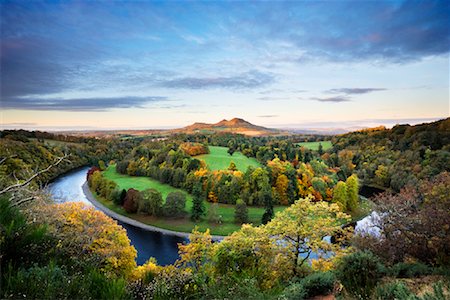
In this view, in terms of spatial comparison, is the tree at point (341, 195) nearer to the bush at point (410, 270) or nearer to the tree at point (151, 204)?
the tree at point (151, 204)

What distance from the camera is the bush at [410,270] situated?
23.2ft


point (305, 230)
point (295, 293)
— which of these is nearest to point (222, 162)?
point (305, 230)

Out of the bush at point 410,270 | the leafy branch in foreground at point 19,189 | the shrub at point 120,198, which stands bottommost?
the shrub at point 120,198

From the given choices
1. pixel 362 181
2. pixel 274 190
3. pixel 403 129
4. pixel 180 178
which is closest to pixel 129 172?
pixel 180 178

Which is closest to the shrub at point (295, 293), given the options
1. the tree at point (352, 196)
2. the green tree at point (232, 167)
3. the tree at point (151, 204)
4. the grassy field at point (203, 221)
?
the grassy field at point (203, 221)

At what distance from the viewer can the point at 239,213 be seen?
133 ft

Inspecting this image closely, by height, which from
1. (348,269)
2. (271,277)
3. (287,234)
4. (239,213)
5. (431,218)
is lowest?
(239,213)

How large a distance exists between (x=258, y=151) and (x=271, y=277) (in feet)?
228

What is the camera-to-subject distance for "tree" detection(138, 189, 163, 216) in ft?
137

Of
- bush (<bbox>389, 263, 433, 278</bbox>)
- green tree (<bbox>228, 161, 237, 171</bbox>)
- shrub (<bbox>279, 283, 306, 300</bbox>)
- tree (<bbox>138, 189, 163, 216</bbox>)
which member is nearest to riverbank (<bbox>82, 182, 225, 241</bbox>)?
tree (<bbox>138, 189, 163, 216</bbox>)

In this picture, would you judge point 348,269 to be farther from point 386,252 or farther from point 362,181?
point 362,181

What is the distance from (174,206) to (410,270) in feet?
120

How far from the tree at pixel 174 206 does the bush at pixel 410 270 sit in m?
36.1

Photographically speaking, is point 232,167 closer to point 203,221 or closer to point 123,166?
point 203,221
